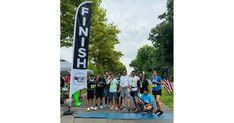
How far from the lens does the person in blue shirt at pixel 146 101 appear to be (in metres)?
7.20

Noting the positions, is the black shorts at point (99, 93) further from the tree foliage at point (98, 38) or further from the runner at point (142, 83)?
the runner at point (142, 83)

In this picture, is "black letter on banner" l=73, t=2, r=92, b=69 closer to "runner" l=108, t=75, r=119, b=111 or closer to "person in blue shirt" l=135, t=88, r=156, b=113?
"runner" l=108, t=75, r=119, b=111

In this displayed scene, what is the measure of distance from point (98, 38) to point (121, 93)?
125cm

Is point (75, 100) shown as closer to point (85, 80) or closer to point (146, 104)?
point (85, 80)

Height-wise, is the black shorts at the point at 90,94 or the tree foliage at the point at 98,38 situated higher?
the tree foliage at the point at 98,38

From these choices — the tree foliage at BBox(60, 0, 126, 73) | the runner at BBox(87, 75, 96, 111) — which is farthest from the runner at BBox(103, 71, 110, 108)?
the runner at BBox(87, 75, 96, 111)

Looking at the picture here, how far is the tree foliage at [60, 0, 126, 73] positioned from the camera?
7070 millimetres

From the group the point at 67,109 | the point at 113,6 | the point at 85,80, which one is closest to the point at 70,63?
the point at 85,80

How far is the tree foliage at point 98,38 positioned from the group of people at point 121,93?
0.69ft

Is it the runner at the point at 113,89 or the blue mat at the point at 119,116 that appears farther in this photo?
the runner at the point at 113,89

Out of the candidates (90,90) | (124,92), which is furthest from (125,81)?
(90,90)

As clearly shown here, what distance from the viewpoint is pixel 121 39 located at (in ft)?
23.1

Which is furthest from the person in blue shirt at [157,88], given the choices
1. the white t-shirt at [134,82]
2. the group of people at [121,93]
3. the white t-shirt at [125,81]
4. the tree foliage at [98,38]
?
the tree foliage at [98,38]

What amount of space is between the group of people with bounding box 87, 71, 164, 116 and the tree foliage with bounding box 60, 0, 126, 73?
8.3 inches
